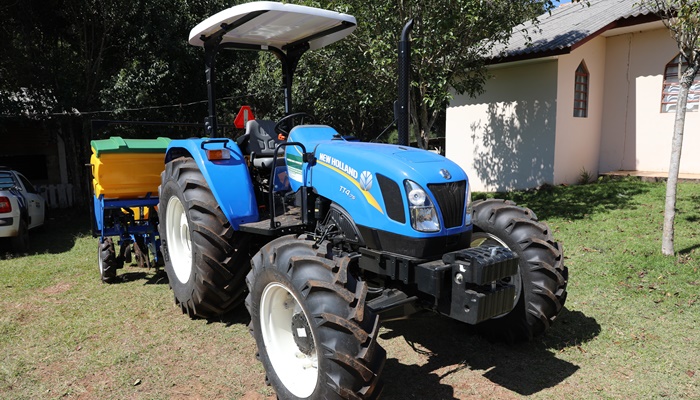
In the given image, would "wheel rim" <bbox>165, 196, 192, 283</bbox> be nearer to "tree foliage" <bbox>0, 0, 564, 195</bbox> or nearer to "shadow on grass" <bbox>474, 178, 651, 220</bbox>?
"tree foliage" <bbox>0, 0, 564, 195</bbox>

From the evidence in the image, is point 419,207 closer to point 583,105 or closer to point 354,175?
point 354,175

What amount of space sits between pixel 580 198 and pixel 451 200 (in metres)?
7.27

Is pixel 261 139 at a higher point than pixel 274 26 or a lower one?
lower

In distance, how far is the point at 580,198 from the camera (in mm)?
9508

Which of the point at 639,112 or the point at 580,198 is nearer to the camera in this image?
the point at 580,198

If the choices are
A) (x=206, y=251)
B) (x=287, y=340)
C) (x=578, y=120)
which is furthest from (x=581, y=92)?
(x=287, y=340)

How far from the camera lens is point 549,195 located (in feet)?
33.2

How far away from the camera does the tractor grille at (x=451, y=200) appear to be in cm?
315

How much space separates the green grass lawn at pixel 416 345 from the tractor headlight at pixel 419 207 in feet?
3.70

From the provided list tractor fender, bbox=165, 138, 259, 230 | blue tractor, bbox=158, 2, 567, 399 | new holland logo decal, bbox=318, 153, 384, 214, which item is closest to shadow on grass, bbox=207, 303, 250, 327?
blue tractor, bbox=158, 2, 567, 399

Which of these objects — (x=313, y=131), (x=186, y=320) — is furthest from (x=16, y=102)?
(x=313, y=131)

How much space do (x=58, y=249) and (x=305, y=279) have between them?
276 inches

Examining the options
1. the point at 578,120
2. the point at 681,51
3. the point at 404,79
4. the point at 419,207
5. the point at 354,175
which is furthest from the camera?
the point at 578,120

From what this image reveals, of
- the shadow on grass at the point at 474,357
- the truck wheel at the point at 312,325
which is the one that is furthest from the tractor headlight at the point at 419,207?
the shadow on grass at the point at 474,357
